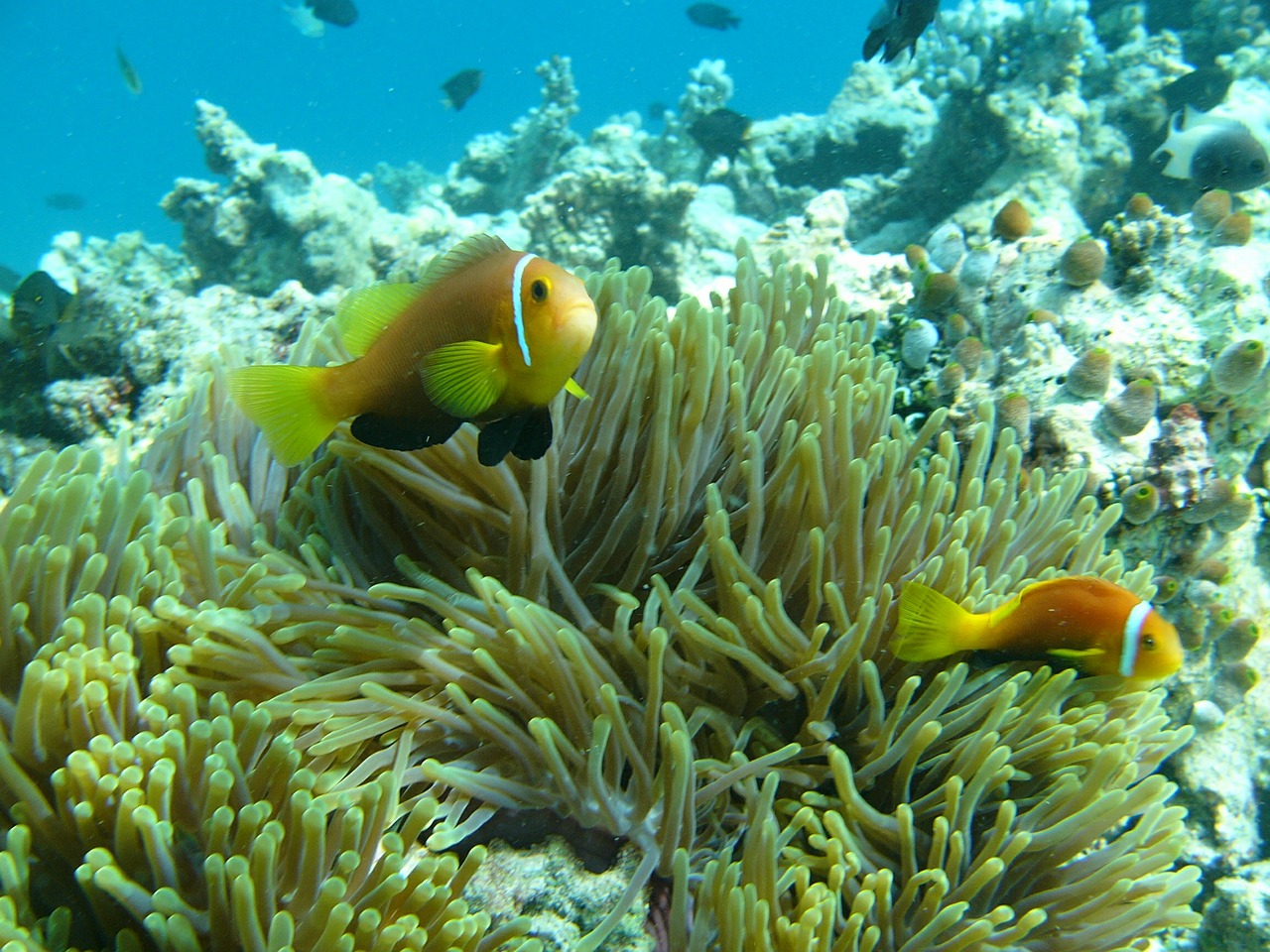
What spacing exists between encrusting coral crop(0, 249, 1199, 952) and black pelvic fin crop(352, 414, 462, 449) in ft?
0.94

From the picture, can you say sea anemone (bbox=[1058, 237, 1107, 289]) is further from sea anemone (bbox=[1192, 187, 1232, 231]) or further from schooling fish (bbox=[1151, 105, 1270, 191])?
schooling fish (bbox=[1151, 105, 1270, 191])

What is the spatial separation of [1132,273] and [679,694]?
2790 mm

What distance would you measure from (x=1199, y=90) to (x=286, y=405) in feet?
31.6

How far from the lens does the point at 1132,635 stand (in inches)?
66.7

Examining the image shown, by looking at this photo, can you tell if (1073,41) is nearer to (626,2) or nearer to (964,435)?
(964,435)

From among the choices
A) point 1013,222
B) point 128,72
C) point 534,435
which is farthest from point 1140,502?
point 128,72

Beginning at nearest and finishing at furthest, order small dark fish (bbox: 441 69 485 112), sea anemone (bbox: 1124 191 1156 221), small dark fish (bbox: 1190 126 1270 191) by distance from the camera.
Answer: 1. sea anemone (bbox: 1124 191 1156 221)
2. small dark fish (bbox: 1190 126 1270 191)
3. small dark fish (bbox: 441 69 485 112)

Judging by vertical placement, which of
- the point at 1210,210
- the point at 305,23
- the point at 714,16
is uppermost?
the point at 305,23

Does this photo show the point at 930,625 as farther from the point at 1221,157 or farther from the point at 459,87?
the point at 459,87

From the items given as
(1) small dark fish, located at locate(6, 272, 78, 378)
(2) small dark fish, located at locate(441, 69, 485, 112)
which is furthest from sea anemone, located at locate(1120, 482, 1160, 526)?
(2) small dark fish, located at locate(441, 69, 485, 112)

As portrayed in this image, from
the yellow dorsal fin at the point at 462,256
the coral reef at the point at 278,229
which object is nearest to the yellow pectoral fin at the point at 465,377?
the yellow dorsal fin at the point at 462,256

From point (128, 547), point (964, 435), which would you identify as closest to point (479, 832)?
point (128, 547)

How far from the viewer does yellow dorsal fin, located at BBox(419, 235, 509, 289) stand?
154 centimetres

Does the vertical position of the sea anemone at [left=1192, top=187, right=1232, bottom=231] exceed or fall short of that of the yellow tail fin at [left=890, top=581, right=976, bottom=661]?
it exceeds it
